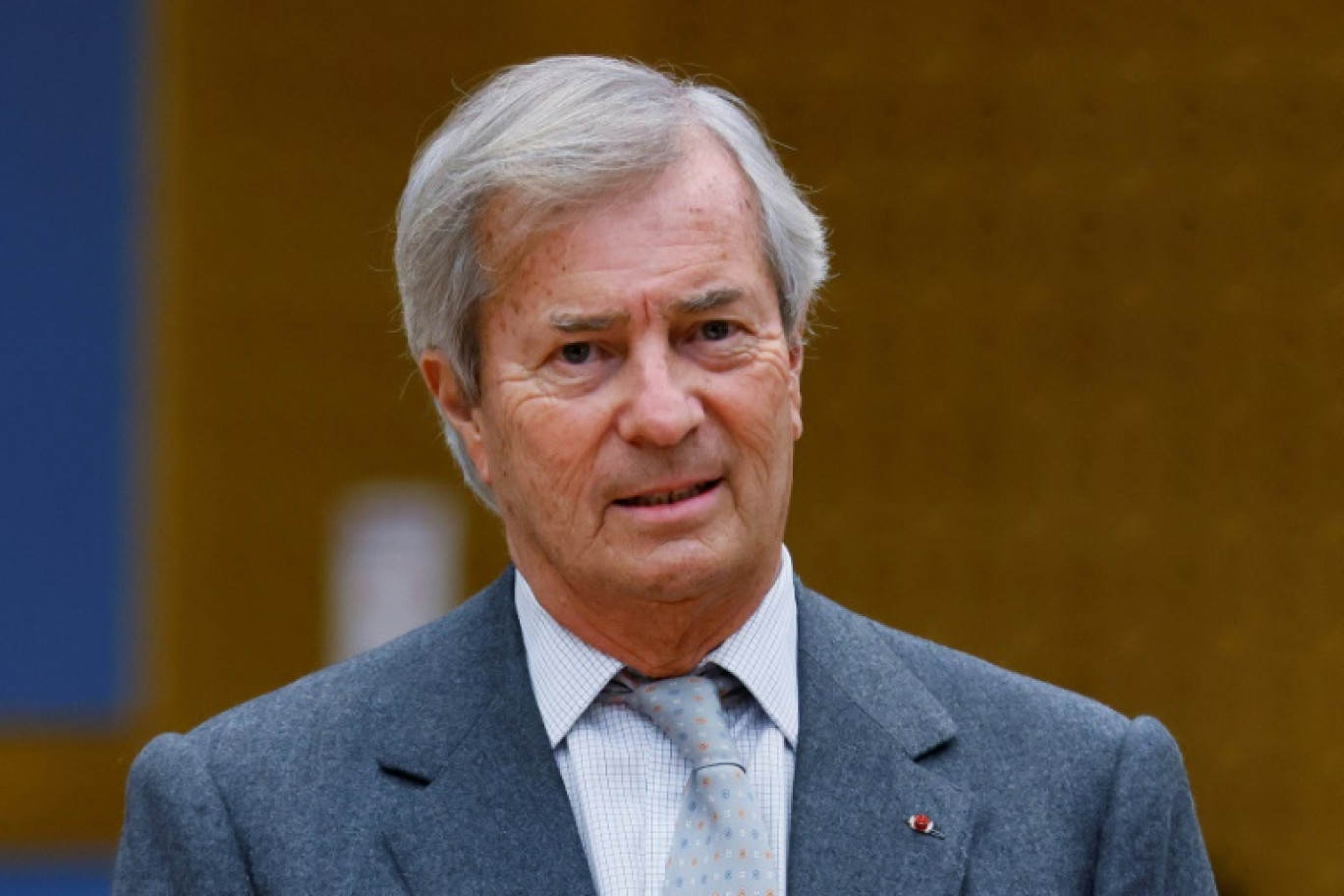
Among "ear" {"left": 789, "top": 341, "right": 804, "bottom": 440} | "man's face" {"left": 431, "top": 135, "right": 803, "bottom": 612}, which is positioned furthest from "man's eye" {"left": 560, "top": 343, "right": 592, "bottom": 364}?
"ear" {"left": 789, "top": 341, "right": 804, "bottom": 440}

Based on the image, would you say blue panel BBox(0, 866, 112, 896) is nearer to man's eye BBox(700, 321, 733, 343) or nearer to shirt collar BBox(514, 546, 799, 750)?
shirt collar BBox(514, 546, 799, 750)

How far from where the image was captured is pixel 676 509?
8.59 ft

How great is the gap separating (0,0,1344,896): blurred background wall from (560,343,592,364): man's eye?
3251mm

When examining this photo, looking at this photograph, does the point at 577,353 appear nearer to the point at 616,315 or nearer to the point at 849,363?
the point at 616,315

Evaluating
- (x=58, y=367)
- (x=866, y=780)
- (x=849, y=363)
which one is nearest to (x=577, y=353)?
(x=866, y=780)

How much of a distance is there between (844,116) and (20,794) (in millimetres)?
2572

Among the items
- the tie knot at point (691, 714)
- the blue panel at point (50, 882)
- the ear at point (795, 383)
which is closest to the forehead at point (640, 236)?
the ear at point (795, 383)

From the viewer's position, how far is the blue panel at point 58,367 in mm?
5953

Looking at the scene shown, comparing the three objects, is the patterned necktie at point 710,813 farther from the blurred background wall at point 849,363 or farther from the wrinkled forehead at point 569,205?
the blurred background wall at point 849,363

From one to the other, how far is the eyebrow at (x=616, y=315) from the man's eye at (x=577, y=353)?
0.03 meters

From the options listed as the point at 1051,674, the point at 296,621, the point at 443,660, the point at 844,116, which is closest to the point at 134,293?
the point at 296,621

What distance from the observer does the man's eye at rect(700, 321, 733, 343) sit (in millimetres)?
2648

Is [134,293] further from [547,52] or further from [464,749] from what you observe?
[464,749]

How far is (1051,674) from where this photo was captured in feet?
19.5
